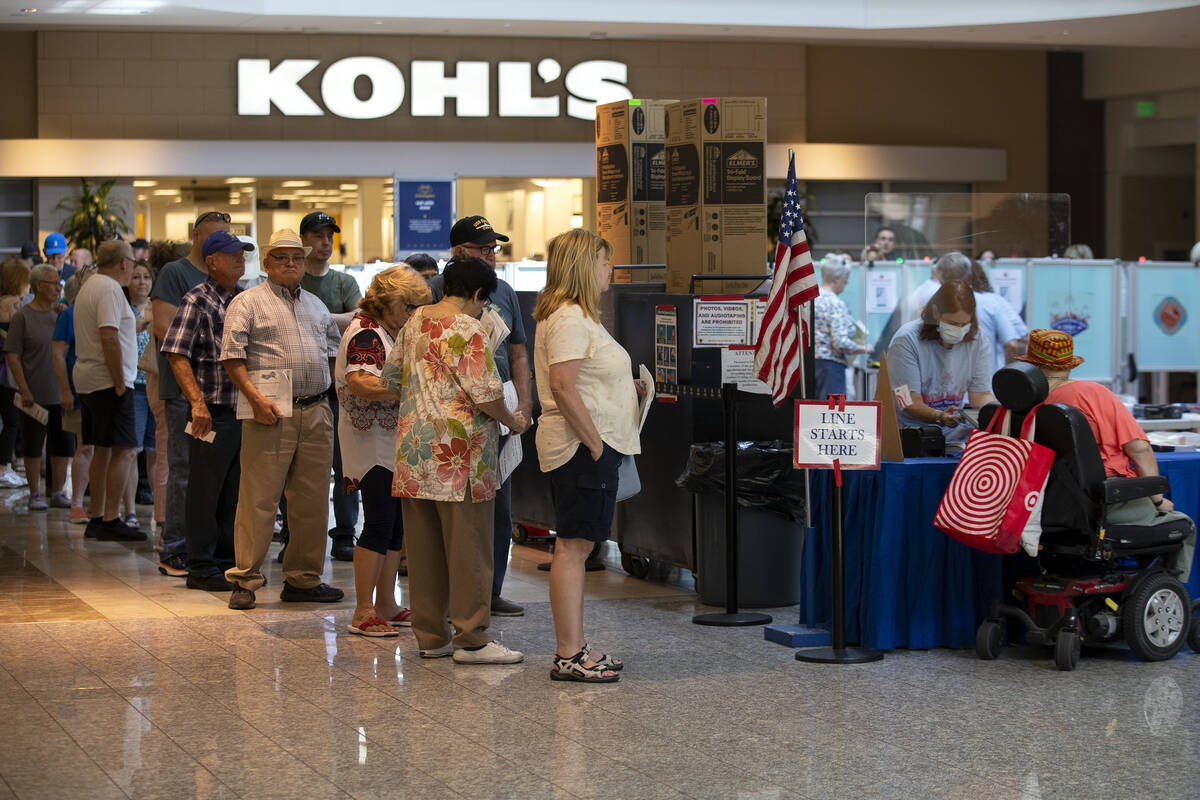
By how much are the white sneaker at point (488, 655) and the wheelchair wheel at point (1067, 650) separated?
6.47 feet

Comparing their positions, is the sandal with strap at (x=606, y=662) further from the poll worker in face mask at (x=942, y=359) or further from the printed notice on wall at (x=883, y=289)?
the printed notice on wall at (x=883, y=289)

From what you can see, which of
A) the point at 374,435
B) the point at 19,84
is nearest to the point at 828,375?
the point at 374,435

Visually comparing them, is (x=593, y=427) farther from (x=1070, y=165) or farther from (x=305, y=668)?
(x=1070, y=165)

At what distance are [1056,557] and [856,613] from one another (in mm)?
789

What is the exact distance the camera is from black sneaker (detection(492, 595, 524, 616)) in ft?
21.3

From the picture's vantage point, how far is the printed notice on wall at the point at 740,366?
6562 millimetres

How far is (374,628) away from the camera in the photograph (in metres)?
6.01

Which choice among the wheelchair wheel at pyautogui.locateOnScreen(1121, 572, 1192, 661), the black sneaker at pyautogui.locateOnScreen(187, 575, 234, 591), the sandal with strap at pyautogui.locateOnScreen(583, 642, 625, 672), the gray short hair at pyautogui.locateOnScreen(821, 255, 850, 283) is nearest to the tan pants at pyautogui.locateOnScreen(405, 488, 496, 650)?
the sandal with strap at pyautogui.locateOnScreen(583, 642, 625, 672)

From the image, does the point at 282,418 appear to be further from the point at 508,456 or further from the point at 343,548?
the point at 343,548

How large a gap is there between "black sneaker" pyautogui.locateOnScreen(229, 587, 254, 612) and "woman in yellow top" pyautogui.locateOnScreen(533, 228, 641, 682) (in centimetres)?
188

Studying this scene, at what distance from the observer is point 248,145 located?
62.5ft

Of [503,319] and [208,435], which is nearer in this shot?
[503,319]

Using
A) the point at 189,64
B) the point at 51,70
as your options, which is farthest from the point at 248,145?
the point at 51,70

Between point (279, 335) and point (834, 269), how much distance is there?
5470mm
